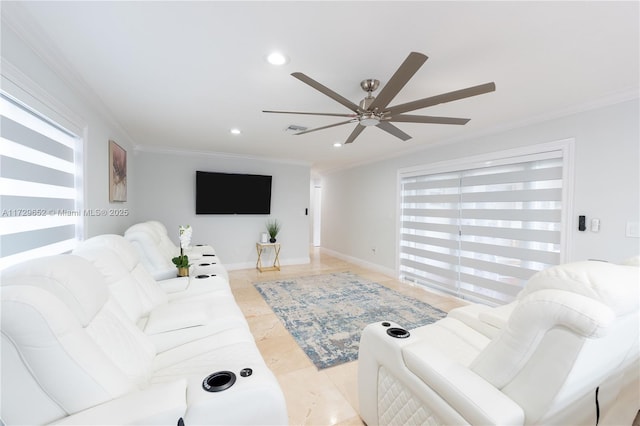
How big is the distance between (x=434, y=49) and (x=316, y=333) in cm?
264

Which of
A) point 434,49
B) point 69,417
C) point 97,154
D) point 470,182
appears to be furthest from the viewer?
point 470,182

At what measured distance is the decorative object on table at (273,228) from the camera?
5465 millimetres

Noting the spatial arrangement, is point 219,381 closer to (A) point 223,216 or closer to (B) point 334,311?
(B) point 334,311

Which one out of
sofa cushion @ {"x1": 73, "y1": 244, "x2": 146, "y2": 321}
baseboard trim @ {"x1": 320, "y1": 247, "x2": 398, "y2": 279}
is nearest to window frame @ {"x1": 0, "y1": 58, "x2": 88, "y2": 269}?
sofa cushion @ {"x1": 73, "y1": 244, "x2": 146, "y2": 321}

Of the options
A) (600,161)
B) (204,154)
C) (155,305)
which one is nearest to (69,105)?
(155,305)

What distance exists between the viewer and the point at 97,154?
2.70 metres

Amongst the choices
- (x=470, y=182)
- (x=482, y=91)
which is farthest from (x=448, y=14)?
(x=470, y=182)

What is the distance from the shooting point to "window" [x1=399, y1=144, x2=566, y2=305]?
2.91 metres

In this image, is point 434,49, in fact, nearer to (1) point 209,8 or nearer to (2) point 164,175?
(1) point 209,8

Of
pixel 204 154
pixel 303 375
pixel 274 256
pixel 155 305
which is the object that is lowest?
pixel 303 375

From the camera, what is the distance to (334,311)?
3256 mm

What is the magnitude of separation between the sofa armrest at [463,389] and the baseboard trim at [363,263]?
151 inches

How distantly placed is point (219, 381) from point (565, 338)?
1.25 metres

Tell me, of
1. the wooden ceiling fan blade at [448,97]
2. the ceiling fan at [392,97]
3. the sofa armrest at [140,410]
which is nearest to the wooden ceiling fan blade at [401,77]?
the ceiling fan at [392,97]
